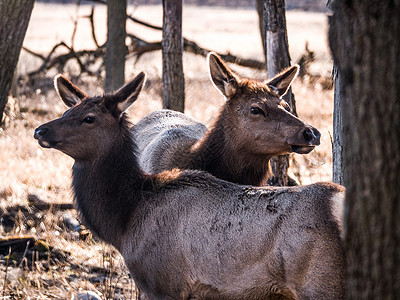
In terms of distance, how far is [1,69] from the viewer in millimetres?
6789

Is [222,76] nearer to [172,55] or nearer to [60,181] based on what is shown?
[172,55]

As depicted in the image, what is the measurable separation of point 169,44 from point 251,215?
5.72 m

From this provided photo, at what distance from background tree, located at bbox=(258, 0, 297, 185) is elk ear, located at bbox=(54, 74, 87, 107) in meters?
3.09

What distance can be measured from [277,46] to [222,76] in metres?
1.95

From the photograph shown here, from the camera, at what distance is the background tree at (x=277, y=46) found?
825 cm

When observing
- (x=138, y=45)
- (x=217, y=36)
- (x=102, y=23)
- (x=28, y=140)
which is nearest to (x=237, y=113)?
(x=28, y=140)

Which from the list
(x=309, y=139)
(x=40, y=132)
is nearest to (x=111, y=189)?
(x=40, y=132)

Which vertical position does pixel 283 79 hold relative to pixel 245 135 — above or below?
above

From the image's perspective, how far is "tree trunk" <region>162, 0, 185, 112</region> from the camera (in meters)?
9.75

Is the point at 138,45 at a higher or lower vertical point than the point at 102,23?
lower

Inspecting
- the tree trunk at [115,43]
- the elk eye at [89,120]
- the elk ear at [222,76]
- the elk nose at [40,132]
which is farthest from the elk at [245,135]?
the tree trunk at [115,43]

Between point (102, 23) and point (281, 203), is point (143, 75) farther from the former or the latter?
point (102, 23)

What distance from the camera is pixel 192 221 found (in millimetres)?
4953

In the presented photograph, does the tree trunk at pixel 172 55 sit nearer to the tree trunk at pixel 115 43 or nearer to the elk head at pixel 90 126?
the tree trunk at pixel 115 43
